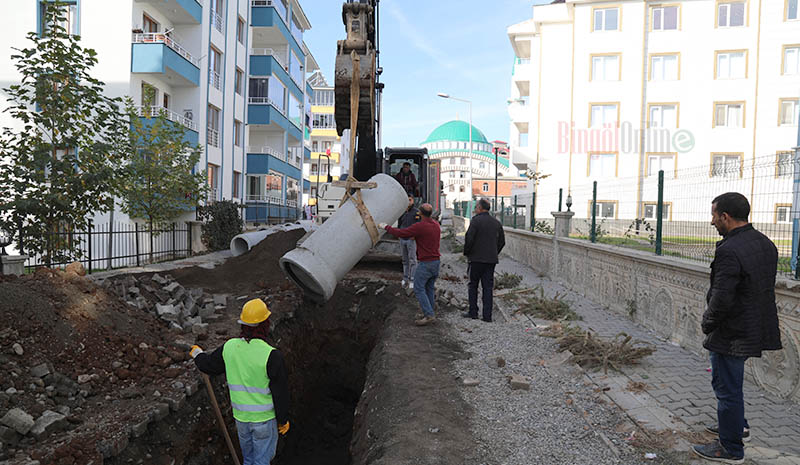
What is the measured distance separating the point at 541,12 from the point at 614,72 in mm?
5158

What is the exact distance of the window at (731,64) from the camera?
25984 millimetres

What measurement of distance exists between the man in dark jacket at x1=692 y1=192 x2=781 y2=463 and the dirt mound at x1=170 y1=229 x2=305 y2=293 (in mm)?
8431

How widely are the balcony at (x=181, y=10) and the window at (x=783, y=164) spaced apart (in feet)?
56.1

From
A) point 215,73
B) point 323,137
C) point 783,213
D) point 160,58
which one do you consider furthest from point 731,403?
point 323,137

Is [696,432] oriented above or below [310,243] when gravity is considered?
below

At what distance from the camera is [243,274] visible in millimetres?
11195

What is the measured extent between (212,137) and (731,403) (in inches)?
788

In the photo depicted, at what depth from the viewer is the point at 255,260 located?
11.8 meters

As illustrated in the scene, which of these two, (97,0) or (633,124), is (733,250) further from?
(633,124)

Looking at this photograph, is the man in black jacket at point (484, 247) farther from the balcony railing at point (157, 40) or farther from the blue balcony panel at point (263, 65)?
the blue balcony panel at point (263, 65)

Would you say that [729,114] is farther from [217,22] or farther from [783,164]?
[783,164]

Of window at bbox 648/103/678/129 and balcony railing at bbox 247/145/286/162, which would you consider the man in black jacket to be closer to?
balcony railing at bbox 247/145/286/162

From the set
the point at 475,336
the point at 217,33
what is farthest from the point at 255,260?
the point at 217,33

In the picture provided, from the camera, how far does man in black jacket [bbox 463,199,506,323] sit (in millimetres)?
8141
